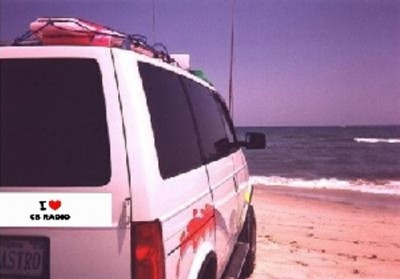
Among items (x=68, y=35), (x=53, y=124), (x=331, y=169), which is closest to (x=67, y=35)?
(x=68, y=35)

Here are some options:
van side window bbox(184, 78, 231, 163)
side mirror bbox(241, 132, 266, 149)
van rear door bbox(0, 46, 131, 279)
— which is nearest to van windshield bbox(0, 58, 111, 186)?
van rear door bbox(0, 46, 131, 279)

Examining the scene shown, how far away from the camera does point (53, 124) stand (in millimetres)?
2328

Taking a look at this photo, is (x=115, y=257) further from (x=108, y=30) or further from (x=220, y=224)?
(x=220, y=224)

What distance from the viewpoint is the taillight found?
225 cm

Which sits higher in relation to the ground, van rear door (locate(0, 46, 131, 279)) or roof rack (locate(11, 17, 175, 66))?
roof rack (locate(11, 17, 175, 66))

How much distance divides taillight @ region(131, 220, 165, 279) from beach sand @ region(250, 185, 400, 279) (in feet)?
13.7

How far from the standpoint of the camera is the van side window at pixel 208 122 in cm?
366

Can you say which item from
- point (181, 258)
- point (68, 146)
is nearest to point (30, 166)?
point (68, 146)

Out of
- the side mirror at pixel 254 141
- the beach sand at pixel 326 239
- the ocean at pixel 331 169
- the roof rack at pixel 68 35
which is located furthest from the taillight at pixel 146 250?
the ocean at pixel 331 169

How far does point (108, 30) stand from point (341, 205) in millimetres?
11876

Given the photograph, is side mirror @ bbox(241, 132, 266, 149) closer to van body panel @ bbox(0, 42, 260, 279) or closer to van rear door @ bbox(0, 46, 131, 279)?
van body panel @ bbox(0, 42, 260, 279)

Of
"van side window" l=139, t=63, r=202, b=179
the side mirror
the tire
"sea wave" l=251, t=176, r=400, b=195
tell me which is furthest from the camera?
"sea wave" l=251, t=176, r=400, b=195

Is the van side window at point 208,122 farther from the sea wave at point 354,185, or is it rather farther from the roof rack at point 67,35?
the sea wave at point 354,185

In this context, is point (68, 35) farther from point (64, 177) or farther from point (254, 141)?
point (254, 141)
